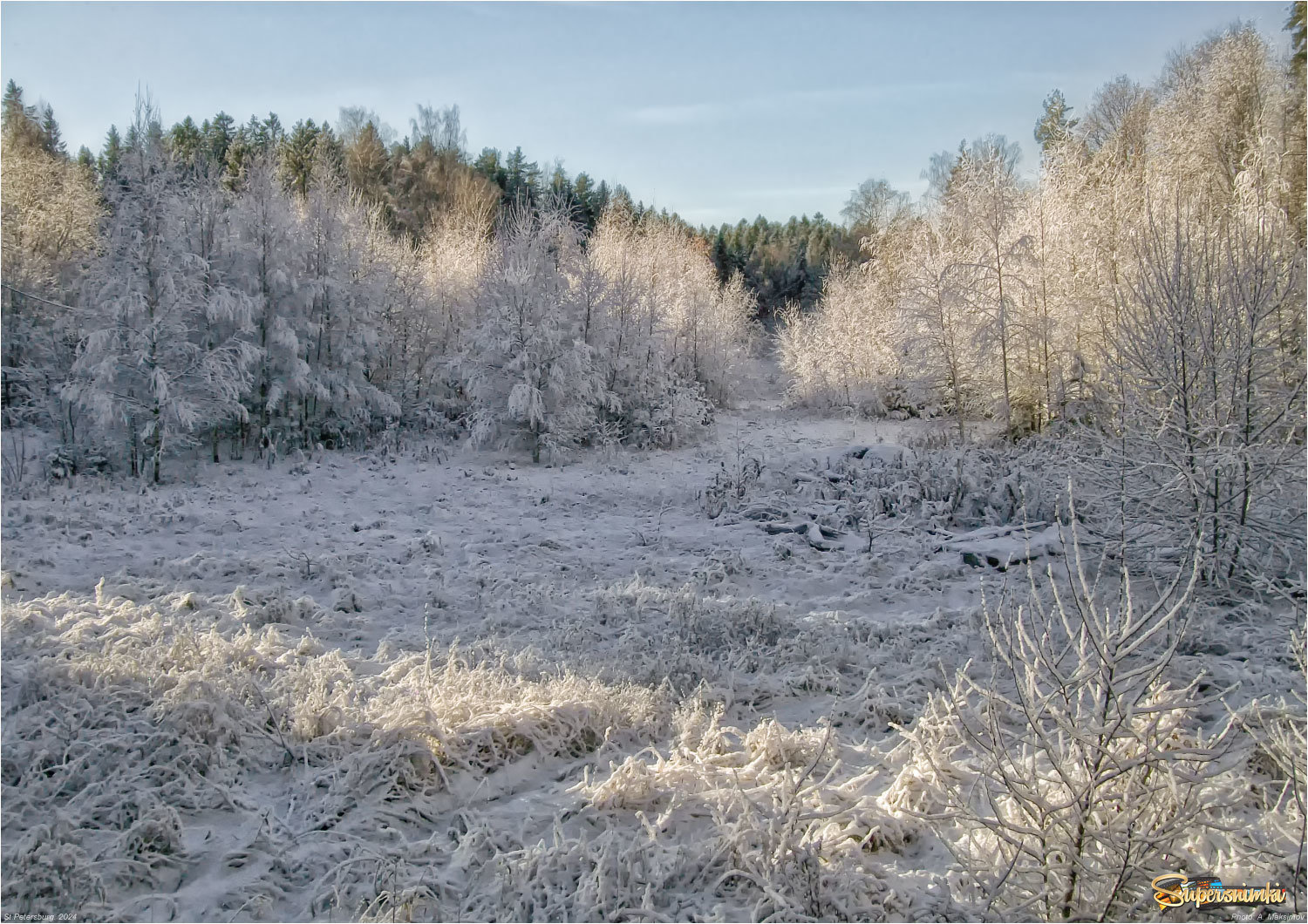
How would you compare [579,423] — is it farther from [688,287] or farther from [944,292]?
[688,287]

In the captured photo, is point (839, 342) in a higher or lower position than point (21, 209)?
lower

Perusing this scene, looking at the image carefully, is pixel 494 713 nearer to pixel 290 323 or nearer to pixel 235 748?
pixel 235 748

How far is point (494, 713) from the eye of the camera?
462 centimetres

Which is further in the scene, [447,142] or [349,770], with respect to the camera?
[447,142]

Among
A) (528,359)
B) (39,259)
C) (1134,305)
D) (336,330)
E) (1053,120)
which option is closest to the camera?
(1134,305)

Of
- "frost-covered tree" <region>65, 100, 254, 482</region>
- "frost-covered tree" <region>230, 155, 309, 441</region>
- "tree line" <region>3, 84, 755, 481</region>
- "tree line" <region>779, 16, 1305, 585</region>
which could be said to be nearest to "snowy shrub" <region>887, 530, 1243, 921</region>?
"tree line" <region>779, 16, 1305, 585</region>

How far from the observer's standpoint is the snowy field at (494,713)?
3.27 metres

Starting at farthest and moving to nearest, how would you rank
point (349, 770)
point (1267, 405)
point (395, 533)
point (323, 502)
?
point (323, 502) < point (395, 533) < point (1267, 405) < point (349, 770)

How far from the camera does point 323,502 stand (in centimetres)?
1123

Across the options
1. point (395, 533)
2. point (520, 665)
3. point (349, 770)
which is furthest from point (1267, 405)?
point (395, 533)

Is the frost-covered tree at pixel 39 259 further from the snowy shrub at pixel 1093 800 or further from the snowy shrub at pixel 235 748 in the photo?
A: the snowy shrub at pixel 1093 800

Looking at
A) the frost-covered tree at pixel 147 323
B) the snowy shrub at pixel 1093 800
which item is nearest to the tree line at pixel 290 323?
the frost-covered tree at pixel 147 323

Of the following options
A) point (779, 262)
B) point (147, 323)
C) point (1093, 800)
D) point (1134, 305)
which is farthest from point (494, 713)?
point (779, 262)

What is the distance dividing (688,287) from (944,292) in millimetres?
10979
